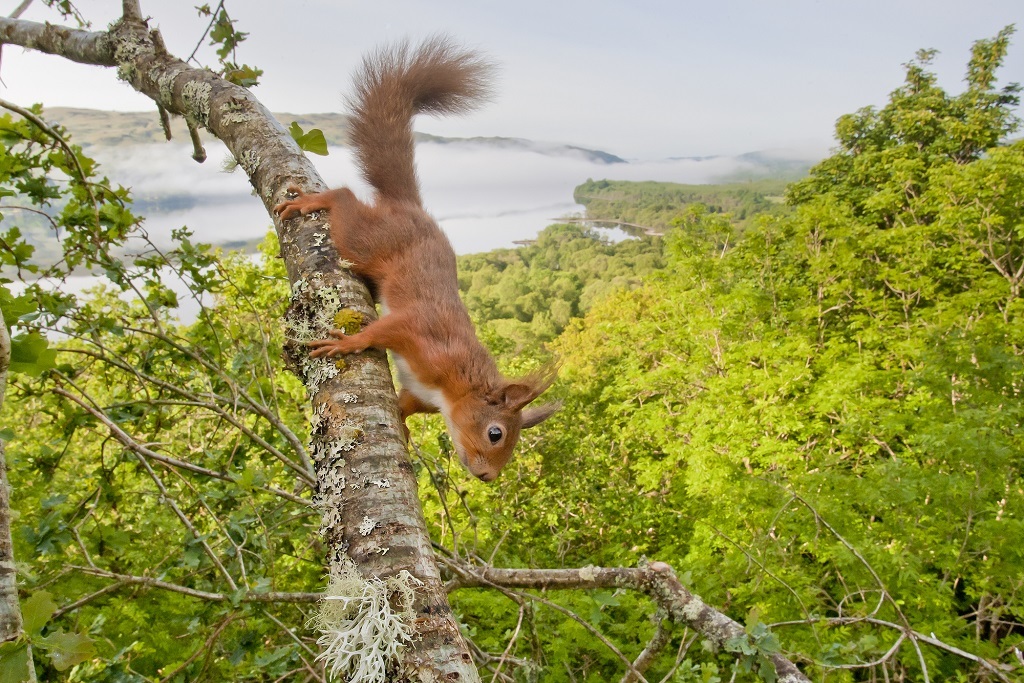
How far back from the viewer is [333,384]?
1.52m

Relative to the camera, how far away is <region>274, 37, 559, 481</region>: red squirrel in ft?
7.57

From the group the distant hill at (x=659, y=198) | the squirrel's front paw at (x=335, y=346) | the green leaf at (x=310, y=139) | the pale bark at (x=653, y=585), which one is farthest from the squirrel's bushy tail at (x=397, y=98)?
the distant hill at (x=659, y=198)

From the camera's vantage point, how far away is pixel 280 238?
197 centimetres

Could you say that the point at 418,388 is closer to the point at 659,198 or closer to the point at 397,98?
the point at 397,98

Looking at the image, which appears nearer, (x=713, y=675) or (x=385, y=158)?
(x=713, y=675)

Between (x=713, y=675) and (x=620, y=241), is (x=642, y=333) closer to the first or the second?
(x=620, y=241)

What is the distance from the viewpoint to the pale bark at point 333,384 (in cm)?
111

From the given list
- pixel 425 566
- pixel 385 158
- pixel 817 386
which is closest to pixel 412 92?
pixel 385 158

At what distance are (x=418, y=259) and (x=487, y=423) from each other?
71cm

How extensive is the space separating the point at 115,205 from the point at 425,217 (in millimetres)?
1368

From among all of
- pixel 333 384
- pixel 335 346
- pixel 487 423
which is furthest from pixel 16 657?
pixel 487 423

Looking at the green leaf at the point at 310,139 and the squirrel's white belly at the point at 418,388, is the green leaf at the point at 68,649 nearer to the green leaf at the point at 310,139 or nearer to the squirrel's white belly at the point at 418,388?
the squirrel's white belly at the point at 418,388

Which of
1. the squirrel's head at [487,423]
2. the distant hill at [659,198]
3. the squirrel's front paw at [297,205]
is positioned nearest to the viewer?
the squirrel's front paw at [297,205]

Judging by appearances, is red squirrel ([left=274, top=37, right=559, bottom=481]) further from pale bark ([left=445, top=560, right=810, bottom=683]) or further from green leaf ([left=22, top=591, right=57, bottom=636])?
green leaf ([left=22, top=591, right=57, bottom=636])
